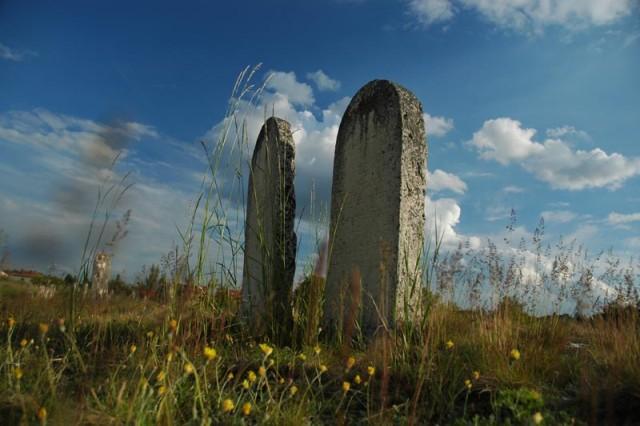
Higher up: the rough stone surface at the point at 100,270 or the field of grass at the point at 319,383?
the rough stone surface at the point at 100,270

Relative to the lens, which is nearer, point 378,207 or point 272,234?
point 378,207

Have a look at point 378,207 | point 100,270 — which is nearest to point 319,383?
point 100,270

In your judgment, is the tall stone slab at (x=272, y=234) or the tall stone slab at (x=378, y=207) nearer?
the tall stone slab at (x=378, y=207)

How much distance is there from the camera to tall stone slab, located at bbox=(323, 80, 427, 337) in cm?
493

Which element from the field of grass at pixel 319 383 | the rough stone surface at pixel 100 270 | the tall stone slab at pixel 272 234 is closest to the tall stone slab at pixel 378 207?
the field of grass at pixel 319 383

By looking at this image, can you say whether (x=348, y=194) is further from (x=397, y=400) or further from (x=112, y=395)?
(x=112, y=395)

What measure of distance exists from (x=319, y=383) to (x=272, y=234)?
9.00 feet

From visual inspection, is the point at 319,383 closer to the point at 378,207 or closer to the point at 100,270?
the point at 100,270

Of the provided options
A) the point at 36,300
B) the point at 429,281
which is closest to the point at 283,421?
the point at 429,281

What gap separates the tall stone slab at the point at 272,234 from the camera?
5586 mm

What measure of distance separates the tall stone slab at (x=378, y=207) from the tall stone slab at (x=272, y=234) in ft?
1.65

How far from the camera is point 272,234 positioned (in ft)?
19.5

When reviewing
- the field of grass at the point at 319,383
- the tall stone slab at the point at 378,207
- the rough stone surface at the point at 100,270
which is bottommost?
the field of grass at the point at 319,383

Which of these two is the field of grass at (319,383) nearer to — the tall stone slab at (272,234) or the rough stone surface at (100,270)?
the rough stone surface at (100,270)
